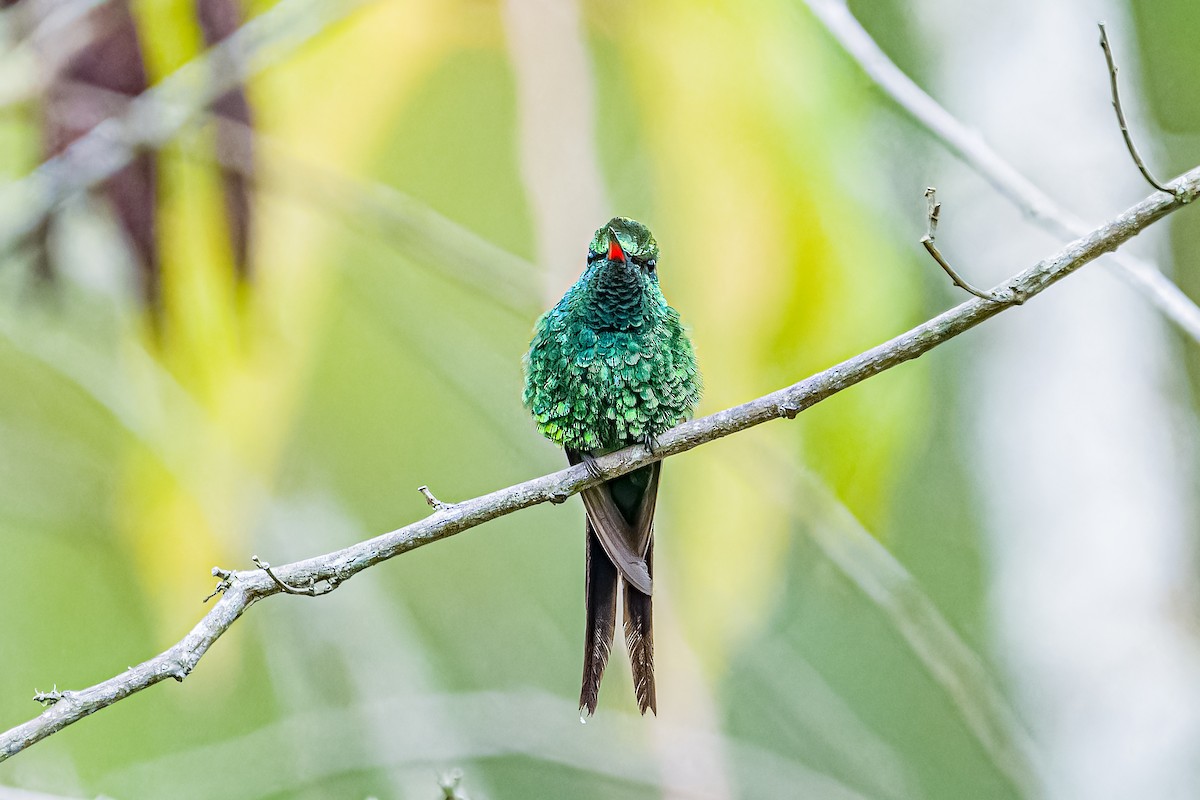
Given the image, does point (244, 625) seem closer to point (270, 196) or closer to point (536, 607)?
point (536, 607)

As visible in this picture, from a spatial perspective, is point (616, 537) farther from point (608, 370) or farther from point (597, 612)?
point (608, 370)

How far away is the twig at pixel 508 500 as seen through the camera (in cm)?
132

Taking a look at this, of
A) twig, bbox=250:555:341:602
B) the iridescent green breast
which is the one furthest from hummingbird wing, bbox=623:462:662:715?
twig, bbox=250:555:341:602

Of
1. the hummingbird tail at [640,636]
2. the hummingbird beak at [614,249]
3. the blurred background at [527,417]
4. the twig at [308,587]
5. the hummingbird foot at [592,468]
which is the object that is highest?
the blurred background at [527,417]

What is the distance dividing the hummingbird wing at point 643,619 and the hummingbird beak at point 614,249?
1.23 feet

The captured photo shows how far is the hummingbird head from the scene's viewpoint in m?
1.89

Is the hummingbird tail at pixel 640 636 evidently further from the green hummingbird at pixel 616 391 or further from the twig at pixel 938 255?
the twig at pixel 938 255

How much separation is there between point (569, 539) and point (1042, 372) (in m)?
1.87

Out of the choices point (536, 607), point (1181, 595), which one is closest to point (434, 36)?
point (536, 607)

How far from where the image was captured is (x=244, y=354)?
10.00 feet

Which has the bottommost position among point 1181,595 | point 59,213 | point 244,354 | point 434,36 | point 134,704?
point 1181,595

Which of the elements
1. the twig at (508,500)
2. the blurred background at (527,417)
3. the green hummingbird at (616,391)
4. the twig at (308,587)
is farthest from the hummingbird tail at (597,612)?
the blurred background at (527,417)

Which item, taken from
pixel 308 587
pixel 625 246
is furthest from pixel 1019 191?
pixel 308 587

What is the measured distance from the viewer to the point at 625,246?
6.23 ft
